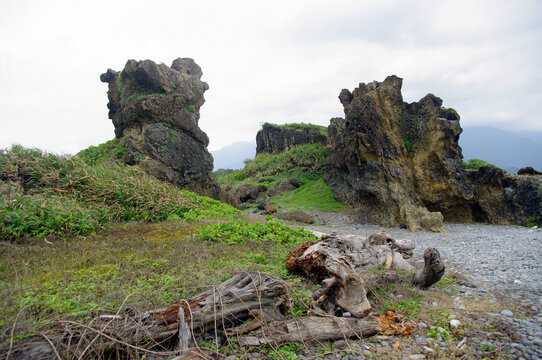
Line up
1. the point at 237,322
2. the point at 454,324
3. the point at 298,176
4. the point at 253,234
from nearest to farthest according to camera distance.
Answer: the point at 237,322, the point at 454,324, the point at 253,234, the point at 298,176

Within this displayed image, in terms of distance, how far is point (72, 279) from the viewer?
4.96 meters

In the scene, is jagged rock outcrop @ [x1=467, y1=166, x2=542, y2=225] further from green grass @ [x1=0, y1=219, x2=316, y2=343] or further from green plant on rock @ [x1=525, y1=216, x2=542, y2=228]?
green grass @ [x1=0, y1=219, x2=316, y2=343]

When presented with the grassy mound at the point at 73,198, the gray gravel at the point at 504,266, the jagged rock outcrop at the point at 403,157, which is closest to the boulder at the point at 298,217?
the jagged rock outcrop at the point at 403,157

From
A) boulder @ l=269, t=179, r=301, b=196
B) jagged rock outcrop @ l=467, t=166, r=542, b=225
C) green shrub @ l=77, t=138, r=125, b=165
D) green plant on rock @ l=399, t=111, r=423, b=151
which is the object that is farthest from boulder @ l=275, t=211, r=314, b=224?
boulder @ l=269, t=179, r=301, b=196

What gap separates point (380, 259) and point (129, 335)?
5236 millimetres

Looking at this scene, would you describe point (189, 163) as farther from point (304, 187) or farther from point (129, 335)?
point (129, 335)

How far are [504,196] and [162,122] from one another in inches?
657

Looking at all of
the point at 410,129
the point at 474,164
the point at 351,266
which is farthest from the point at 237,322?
the point at 474,164

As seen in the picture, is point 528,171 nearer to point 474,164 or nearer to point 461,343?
point 474,164

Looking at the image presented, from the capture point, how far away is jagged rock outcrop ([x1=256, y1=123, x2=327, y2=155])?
3569 cm

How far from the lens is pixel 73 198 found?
10.2m

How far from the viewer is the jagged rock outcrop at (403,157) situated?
47.7ft

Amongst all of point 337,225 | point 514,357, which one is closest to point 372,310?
point 514,357

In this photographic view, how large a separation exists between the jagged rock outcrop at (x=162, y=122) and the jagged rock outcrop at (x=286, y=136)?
18217mm
